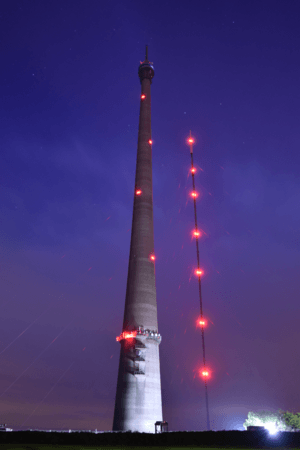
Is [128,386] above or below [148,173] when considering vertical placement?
below

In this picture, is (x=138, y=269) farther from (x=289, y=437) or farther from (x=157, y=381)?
(x=289, y=437)

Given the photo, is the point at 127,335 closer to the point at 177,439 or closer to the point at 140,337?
the point at 140,337

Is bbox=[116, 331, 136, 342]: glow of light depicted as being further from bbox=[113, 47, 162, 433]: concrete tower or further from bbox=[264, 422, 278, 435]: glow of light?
bbox=[264, 422, 278, 435]: glow of light

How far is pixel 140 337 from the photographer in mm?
49812

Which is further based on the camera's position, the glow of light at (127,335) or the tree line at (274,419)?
the tree line at (274,419)

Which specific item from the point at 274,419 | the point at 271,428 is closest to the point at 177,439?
the point at 271,428

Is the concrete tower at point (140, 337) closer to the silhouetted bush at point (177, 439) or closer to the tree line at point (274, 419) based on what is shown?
the silhouetted bush at point (177, 439)

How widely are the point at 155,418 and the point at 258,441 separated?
2405 centimetres

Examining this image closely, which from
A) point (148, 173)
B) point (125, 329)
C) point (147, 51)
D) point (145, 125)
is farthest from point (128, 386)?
point (147, 51)

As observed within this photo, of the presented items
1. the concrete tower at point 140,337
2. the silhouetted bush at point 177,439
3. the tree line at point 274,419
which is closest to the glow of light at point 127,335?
the concrete tower at point 140,337

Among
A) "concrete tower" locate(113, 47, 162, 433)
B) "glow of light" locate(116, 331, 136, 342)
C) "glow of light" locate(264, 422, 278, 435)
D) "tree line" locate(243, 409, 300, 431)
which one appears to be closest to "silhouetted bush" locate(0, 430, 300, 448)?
"glow of light" locate(264, 422, 278, 435)

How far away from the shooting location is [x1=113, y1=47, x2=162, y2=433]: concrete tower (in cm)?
4594

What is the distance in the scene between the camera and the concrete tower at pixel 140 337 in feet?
151

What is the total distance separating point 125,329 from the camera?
51.2 metres
